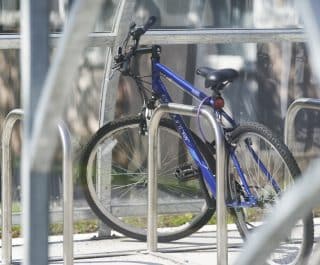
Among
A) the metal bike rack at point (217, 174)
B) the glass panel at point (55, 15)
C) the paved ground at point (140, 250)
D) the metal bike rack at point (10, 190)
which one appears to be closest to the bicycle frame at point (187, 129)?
the metal bike rack at point (217, 174)

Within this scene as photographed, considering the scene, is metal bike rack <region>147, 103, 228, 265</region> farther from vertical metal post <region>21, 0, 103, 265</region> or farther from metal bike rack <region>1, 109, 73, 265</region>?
vertical metal post <region>21, 0, 103, 265</region>

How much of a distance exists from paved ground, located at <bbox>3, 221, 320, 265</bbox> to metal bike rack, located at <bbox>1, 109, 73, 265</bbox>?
307mm

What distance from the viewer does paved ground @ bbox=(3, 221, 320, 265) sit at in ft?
18.3

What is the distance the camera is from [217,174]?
15.3 ft

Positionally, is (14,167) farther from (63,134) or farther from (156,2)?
(63,134)

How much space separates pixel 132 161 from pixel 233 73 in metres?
1.23

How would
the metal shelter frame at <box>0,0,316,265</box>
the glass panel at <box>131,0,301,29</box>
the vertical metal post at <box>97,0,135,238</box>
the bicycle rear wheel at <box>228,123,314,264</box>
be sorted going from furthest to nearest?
the glass panel at <box>131,0,301,29</box>, the vertical metal post at <box>97,0,135,238</box>, the bicycle rear wheel at <box>228,123,314,264</box>, the metal shelter frame at <box>0,0,316,265</box>

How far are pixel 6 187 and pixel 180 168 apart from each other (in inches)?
42.6

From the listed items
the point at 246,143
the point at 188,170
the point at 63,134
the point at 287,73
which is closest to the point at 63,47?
the point at 63,134

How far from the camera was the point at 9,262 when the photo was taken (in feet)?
17.6

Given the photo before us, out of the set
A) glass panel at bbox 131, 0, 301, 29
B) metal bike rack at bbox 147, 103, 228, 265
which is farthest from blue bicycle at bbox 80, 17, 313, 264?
glass panel at bbox 131, 0, 301, 29

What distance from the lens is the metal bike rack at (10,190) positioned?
4.50 m

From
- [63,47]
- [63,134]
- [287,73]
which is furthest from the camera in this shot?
[287,73]

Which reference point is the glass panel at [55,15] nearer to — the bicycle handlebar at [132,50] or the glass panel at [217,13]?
the glass panel at [217,13]
